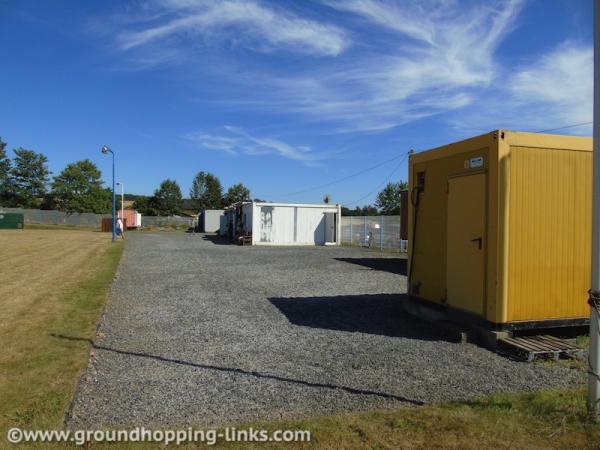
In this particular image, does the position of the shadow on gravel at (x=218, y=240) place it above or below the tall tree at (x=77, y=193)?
below

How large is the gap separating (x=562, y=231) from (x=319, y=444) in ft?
14.7

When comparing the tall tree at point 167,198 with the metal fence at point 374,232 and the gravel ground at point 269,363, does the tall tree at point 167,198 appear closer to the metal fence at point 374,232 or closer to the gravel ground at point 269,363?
the metal fence at point 374,232

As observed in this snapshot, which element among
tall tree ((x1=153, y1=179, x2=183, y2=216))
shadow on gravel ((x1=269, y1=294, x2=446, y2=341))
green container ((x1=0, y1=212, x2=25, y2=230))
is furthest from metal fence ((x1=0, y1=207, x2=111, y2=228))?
shadow on gravel ((x1=269, y1=294, x2=446, y2=341))

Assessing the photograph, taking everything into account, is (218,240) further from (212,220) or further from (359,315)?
→ (359,315)

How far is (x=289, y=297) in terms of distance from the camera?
30.9ft

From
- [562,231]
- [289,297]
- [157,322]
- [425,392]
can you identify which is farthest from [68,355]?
[562,231]

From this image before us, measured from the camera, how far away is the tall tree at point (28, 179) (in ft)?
236

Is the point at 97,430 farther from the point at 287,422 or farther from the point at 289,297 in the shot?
the point at 289,297

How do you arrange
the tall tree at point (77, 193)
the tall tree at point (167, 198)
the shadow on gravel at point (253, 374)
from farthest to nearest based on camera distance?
the tall tree at point (167, 198) < the tall tree at point (77, 193) < the shadow on gravel at point (253, 374)

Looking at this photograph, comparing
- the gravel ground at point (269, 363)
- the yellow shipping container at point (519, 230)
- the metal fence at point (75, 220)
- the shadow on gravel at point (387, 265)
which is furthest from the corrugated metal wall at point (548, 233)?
the metal fence at point (75, 220)

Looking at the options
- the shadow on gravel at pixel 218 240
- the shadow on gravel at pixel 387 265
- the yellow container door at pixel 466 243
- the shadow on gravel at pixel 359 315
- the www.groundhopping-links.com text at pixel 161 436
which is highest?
the yellow container door at pixel 466 243

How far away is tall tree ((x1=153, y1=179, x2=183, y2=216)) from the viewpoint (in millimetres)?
88000

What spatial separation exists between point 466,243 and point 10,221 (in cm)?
5105

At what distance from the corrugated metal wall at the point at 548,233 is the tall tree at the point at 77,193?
248 ft
